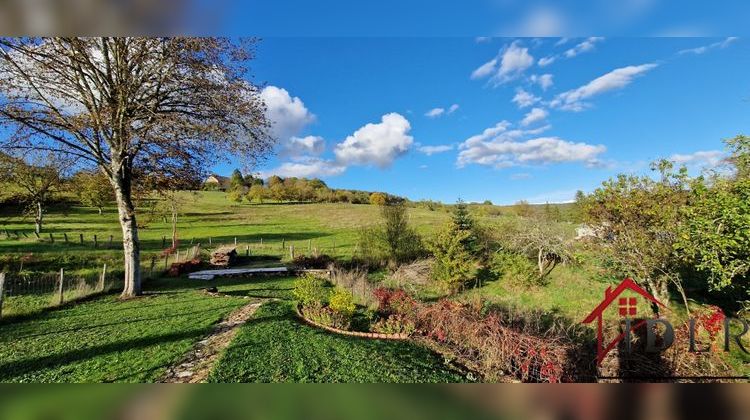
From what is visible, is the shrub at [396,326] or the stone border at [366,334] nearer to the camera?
the stone border at [366,334]

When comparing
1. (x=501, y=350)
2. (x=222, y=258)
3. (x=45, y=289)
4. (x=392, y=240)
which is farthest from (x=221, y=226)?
(x=501, y=350)

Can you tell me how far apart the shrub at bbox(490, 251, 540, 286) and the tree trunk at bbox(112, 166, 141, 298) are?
804 centimetres

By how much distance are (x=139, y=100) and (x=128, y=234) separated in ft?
9.12

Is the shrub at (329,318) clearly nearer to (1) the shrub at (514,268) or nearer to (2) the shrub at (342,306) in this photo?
(2) the shrub at (342,306)

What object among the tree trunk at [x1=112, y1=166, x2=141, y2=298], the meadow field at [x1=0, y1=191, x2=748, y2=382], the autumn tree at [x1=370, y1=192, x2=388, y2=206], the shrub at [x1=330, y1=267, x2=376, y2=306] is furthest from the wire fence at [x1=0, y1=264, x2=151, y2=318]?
the autumn tree at [x1=370, y1=192, x2=388, y2=206]

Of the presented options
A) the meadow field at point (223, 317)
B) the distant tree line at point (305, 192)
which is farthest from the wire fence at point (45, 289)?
the distant tree line at point (305, 192)

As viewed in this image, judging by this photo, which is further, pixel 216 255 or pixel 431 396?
pixel 216 255

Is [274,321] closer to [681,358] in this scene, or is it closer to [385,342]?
[385,342]

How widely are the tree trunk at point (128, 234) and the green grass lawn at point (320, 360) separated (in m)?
4.39

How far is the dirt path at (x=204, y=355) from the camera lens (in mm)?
2554

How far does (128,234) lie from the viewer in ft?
22.3
